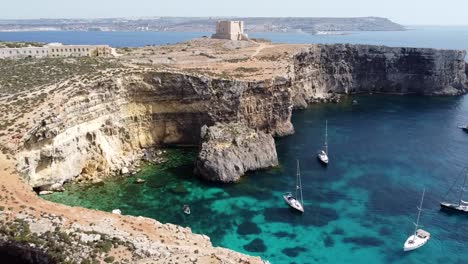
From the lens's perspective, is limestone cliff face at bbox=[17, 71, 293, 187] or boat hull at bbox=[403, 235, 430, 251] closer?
boat hull at bbox=[403, 235, 430, 251]

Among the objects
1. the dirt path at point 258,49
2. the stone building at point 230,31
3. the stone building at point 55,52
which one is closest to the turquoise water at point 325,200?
the dirt path at point 258,49

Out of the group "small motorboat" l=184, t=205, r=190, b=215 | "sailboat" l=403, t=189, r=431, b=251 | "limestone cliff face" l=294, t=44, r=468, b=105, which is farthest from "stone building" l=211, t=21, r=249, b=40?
"sailboat" l=403, t=189, r=431, b=251

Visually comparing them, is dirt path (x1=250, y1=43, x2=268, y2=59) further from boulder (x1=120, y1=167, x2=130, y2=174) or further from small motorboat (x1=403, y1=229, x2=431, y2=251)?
small motorboat (x1=403, y1=229, x2=431, y2=251)

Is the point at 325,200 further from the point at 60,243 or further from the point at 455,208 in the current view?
the point at 60,243

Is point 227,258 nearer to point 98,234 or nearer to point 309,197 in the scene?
point 98,234

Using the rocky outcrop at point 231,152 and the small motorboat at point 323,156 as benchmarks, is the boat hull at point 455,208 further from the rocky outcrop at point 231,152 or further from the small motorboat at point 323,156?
the rocky outcrop at point 231,152

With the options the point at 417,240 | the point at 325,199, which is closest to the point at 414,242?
the point at 417,240

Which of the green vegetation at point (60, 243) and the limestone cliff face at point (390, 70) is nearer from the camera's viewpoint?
the green vegetation at point (60, 243)
